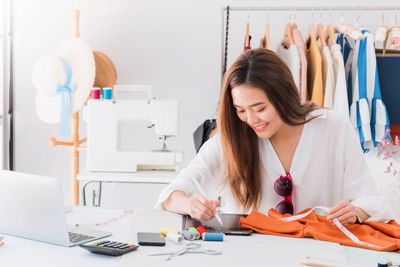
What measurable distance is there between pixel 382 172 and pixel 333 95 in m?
0.80

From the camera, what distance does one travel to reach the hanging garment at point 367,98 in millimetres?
3598

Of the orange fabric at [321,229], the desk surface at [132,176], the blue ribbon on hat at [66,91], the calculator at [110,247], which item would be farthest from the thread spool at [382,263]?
the blue ribbon on hat at [66,91]

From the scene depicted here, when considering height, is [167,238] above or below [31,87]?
below

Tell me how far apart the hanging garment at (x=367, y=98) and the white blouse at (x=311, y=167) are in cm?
119

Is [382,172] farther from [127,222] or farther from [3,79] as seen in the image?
[3,79]

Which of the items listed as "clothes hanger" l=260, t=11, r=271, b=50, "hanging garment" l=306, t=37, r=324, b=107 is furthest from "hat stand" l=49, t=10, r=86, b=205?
"hanging garment" l=306, t=37, r=324, b=107

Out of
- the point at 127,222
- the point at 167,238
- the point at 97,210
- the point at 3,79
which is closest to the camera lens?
the point at 167,238

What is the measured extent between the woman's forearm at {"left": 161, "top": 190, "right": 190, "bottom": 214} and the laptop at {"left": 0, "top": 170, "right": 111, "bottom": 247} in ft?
1.00

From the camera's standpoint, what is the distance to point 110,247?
1.76 m

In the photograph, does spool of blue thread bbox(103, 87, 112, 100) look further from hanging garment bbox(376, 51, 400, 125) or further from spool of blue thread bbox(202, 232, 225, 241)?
spool of blue thread bbox(202, 232, 225, 241)

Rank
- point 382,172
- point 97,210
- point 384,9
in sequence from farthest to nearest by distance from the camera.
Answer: point 384,9 → point 382,172 → point 97,210

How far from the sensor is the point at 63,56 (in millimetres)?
3652

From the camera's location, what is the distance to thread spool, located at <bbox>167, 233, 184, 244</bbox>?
1854mm

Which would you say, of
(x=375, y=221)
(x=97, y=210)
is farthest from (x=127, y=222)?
(x=375, y=221)
